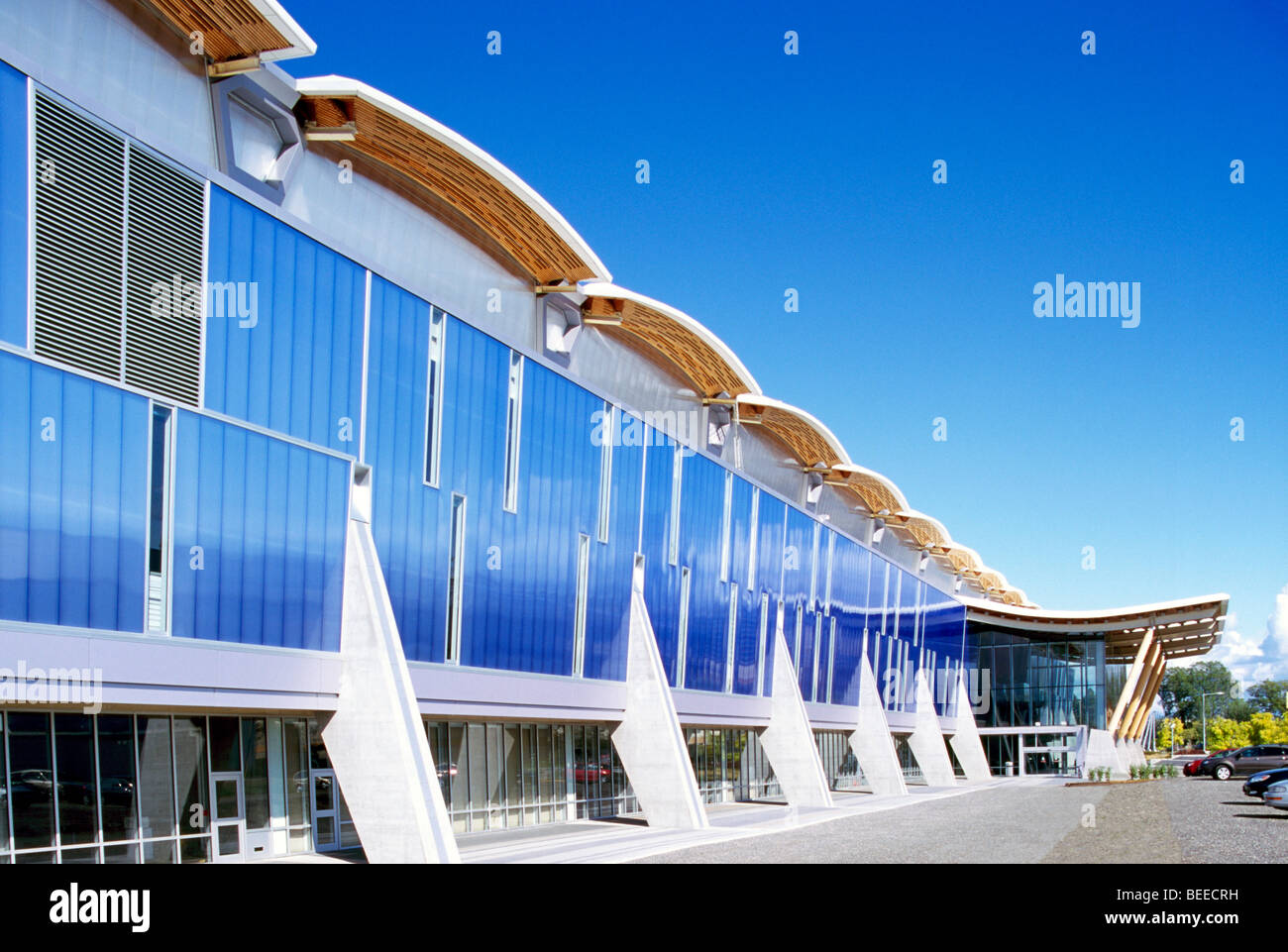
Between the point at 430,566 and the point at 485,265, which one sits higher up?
the point at 485,265

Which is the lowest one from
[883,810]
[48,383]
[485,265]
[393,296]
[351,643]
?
[883,810]

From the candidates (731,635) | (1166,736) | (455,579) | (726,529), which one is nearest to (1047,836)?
(455,579)

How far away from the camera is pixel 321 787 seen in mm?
22469

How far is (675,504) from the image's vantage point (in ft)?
116

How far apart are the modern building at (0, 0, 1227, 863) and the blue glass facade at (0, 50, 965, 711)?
0.06 m

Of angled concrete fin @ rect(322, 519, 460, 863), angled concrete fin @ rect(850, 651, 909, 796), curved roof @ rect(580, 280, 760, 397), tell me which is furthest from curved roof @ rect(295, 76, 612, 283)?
angled concrete fin @ rect(850, 651, 909, 796)

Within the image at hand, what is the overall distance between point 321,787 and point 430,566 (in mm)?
4602

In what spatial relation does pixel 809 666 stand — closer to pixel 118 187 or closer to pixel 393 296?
pixel 393 296

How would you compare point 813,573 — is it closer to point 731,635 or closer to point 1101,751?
point 731,635

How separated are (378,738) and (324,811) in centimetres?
349

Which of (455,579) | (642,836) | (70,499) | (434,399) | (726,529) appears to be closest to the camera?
(70,499)

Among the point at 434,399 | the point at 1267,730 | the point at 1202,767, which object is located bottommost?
the point at 1267,730

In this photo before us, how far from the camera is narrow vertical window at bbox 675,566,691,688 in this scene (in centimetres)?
3538
